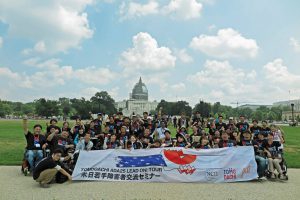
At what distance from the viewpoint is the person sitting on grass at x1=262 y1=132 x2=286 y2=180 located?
31.6ft

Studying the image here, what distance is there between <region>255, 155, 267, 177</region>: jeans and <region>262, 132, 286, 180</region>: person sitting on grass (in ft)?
0.80

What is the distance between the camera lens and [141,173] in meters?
9.23

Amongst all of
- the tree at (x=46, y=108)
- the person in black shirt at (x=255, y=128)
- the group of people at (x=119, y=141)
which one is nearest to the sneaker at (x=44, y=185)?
the group of people at (x=119, y=141)

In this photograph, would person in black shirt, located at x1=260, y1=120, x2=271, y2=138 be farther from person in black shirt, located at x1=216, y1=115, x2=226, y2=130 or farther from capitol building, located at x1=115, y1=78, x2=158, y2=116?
capitol building, located at x1=115, y1=78, x2=158, y2=116

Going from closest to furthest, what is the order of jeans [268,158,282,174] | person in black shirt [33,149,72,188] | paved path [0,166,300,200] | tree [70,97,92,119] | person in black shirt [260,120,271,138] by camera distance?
paved path [0,166,300,200] < person in black shirt [33,149,72,188] < jeans [268,158,282,174] < person in black shirt [260,120,271,138] < tree [70,97,92,119]

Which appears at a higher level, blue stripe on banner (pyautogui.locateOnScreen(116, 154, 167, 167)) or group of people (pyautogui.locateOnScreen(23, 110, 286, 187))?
group of people (pyautogui.locateOnScreen(23, 110, 286, 187))

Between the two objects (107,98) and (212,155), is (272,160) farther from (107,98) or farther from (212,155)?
(107,98)

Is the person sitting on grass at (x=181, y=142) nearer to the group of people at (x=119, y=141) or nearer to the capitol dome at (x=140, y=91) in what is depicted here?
the group of people at (x=119, y=141)

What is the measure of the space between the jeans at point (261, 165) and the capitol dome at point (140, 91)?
144 meters

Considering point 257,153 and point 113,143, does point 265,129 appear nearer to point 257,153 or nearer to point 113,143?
point 257,153

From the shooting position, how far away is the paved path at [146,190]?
7297mm

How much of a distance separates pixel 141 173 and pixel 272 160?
4208 millimetres

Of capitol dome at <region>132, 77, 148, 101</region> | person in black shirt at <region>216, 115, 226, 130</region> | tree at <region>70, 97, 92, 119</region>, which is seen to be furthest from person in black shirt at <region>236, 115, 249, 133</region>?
capitol dome at <region>132, 77, 148, 101</region>

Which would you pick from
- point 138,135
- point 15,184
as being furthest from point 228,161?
point 15,184
